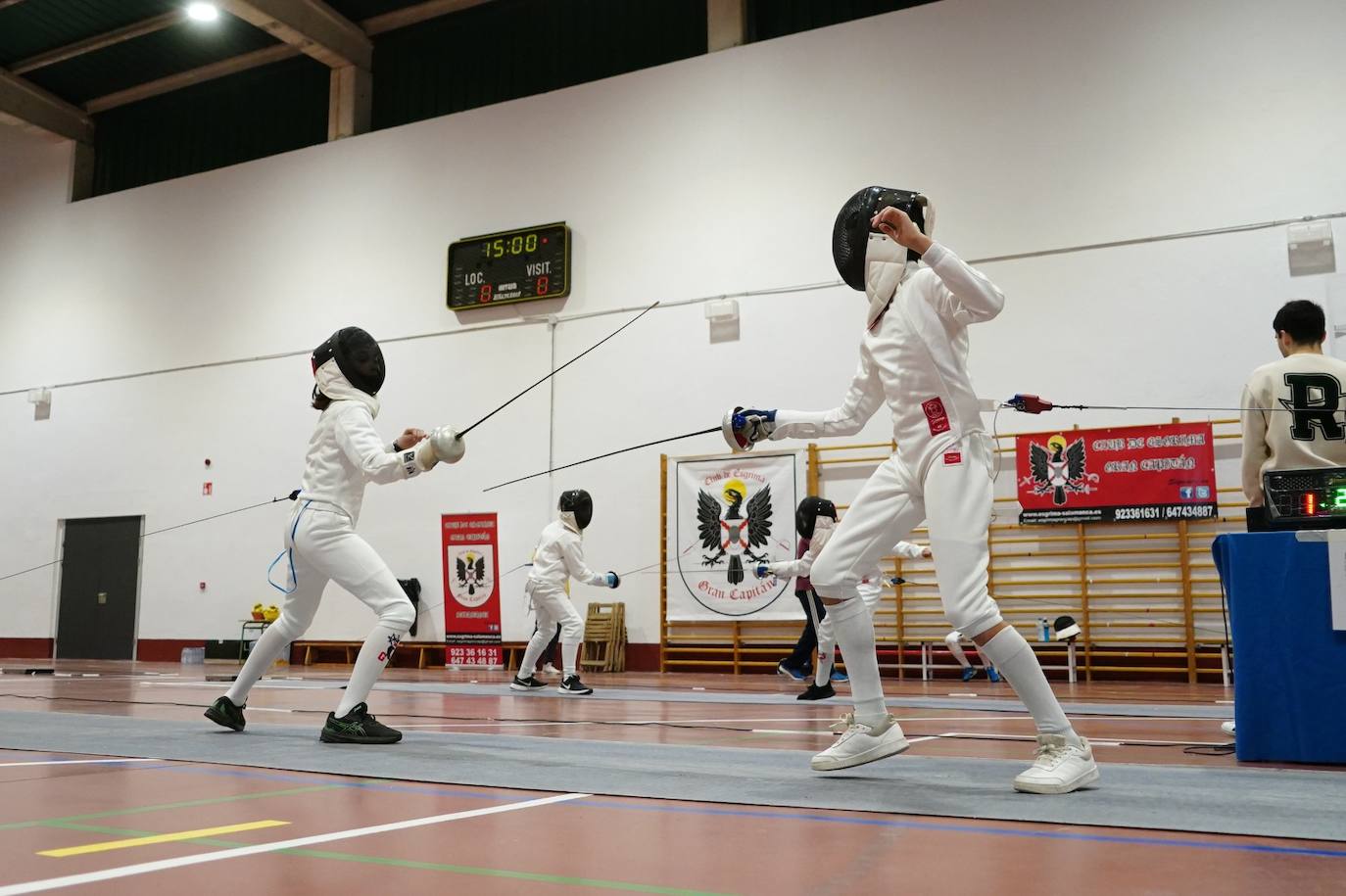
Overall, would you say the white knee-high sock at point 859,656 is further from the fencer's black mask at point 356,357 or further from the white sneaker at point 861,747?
the fencer's black mask at point 356,357

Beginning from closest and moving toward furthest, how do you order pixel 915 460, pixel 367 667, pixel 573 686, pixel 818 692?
pixel 915 460
pixel 367 667
pixel 818 692
pixel 573 686

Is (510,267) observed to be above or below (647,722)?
above

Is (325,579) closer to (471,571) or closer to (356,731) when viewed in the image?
(356,731)

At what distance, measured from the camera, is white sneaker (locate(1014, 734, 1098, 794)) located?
2.58 meters

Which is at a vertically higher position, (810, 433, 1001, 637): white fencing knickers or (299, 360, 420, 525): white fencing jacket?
(299, 360, 420, 525): white fencing jacket

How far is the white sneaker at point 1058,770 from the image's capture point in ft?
8.46

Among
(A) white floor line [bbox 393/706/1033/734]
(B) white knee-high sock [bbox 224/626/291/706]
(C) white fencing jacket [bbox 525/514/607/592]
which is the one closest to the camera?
(B) white knee-high sock [bbox 224/626/291/706]

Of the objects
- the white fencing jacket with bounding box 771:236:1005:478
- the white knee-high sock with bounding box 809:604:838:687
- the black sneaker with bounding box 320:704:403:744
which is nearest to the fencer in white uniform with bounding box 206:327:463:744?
the black sneaker with bounding box 320:704:403:744

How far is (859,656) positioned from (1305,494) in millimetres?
1467

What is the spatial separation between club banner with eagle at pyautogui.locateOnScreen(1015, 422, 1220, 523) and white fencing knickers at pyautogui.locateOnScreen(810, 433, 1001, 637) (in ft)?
20.9

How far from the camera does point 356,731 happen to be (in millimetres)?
3775

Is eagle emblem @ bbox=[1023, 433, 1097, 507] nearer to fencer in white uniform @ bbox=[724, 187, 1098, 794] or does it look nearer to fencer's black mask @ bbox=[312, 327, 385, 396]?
fencer in white uniform @ bbox=[724, 187, 1098, 794]

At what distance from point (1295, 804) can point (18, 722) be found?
479cm

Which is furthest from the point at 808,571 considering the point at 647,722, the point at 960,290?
the point at 960,290
